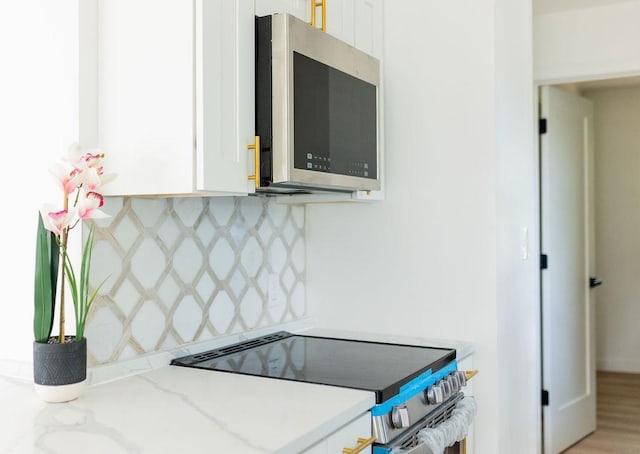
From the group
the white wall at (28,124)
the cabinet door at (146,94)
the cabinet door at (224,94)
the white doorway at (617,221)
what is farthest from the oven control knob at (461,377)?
the white doorway at (617,221)

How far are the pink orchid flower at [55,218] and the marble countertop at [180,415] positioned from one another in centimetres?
42

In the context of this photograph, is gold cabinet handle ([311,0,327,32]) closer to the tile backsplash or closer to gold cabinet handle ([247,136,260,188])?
gold cabinet handle ([247,136,260,188])

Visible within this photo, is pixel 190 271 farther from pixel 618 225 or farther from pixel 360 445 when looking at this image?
pixel 618 225

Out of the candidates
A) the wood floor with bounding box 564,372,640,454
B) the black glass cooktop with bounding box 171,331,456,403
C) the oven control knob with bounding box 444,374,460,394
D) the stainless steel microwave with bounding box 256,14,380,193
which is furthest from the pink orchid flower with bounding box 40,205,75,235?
the wood floor with bounding box 564,372,640,454

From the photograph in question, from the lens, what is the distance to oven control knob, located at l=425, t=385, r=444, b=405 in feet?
6.22

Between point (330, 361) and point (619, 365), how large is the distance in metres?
4.99

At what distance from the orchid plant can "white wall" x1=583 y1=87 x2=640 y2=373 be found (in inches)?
221

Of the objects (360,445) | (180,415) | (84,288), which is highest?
(84,288)

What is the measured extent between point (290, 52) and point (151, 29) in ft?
1.22

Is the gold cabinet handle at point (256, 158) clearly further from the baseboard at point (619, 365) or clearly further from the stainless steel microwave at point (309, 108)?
the baseboard at point (619, 365)

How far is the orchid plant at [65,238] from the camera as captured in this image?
4.96 feet

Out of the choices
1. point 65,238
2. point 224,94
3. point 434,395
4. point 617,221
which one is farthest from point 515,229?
point 617,221

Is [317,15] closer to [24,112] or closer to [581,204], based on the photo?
[24,112]

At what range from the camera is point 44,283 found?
1564mm
